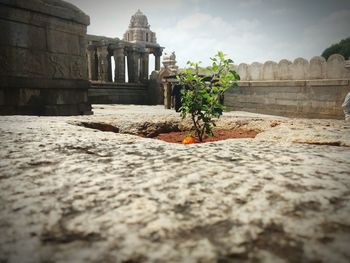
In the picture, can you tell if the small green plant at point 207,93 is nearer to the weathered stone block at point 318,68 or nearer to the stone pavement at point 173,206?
the stone pavement at point 173,206

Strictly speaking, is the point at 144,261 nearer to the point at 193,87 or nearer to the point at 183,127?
the point at 193,87

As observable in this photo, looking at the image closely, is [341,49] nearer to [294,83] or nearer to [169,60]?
[169,60]

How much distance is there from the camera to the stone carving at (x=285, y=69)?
8.07 meters

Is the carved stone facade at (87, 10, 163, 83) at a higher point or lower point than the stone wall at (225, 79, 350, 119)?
higher

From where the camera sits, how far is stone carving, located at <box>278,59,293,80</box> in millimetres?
8070

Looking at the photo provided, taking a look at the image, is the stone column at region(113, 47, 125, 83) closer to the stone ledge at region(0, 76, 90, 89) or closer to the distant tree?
the stone ledge at region(0, 76, 90, 89)

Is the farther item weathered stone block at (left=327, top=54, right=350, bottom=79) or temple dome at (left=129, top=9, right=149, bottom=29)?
temple dome at (left=129, top=9, right=149, bottom=29)

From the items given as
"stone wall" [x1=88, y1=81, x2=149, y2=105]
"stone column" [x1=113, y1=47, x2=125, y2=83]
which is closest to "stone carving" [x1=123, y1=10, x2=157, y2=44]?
"stone column" [x1=113, y1=47, x2=125, y2=83]

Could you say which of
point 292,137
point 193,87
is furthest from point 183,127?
point 292,137

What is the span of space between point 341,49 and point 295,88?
72.6 ft

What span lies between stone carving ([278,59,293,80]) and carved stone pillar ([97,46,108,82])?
1395cm

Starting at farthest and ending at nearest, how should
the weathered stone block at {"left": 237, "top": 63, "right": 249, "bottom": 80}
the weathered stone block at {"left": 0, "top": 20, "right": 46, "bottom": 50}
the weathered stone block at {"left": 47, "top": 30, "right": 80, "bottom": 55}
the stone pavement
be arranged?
1. the weathered stone block at {"left": 237, "top": 63, "right": 249, "bottom": 80}
2. the weathered stone block at {"left": 47, "top": 30, "right": 80, "bottom": 55}
3. the weathered stone block at {"left": 0, "top": 20, "right": 46, "bottom": 50}
4. the stone pavement

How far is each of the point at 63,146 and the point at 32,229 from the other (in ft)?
2.46

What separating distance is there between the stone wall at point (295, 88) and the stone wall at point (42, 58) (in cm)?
622
